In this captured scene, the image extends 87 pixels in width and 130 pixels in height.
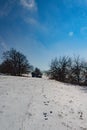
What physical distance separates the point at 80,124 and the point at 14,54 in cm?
4671

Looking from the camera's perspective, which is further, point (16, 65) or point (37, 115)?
point (16, 65)

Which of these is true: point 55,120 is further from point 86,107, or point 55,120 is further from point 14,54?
point 14,54

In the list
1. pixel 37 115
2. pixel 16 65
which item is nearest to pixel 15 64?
pixel 16 65

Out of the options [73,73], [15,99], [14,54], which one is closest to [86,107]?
[15,99]

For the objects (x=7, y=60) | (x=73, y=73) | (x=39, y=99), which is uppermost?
(x=7, y=60)

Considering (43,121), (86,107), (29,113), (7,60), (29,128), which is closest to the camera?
(29,128)

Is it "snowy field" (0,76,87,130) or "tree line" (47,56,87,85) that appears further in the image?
"tree line" (47,56,87,85)

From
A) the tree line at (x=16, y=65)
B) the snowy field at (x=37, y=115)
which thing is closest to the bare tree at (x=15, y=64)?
the tree line at (x=16, y=65)

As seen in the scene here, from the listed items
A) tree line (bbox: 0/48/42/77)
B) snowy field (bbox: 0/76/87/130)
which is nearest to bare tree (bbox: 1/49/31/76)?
tree line (bbox: 0/48/42/77)

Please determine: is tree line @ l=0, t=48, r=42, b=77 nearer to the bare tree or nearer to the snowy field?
the bare tree

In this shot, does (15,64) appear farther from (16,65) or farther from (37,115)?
(37,115)

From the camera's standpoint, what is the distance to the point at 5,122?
7.87m

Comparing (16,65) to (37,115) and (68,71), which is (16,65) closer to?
(68,71)

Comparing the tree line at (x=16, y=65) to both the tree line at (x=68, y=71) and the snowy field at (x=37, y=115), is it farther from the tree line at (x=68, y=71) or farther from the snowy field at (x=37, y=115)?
the snowy field at (x=37, y=115)
